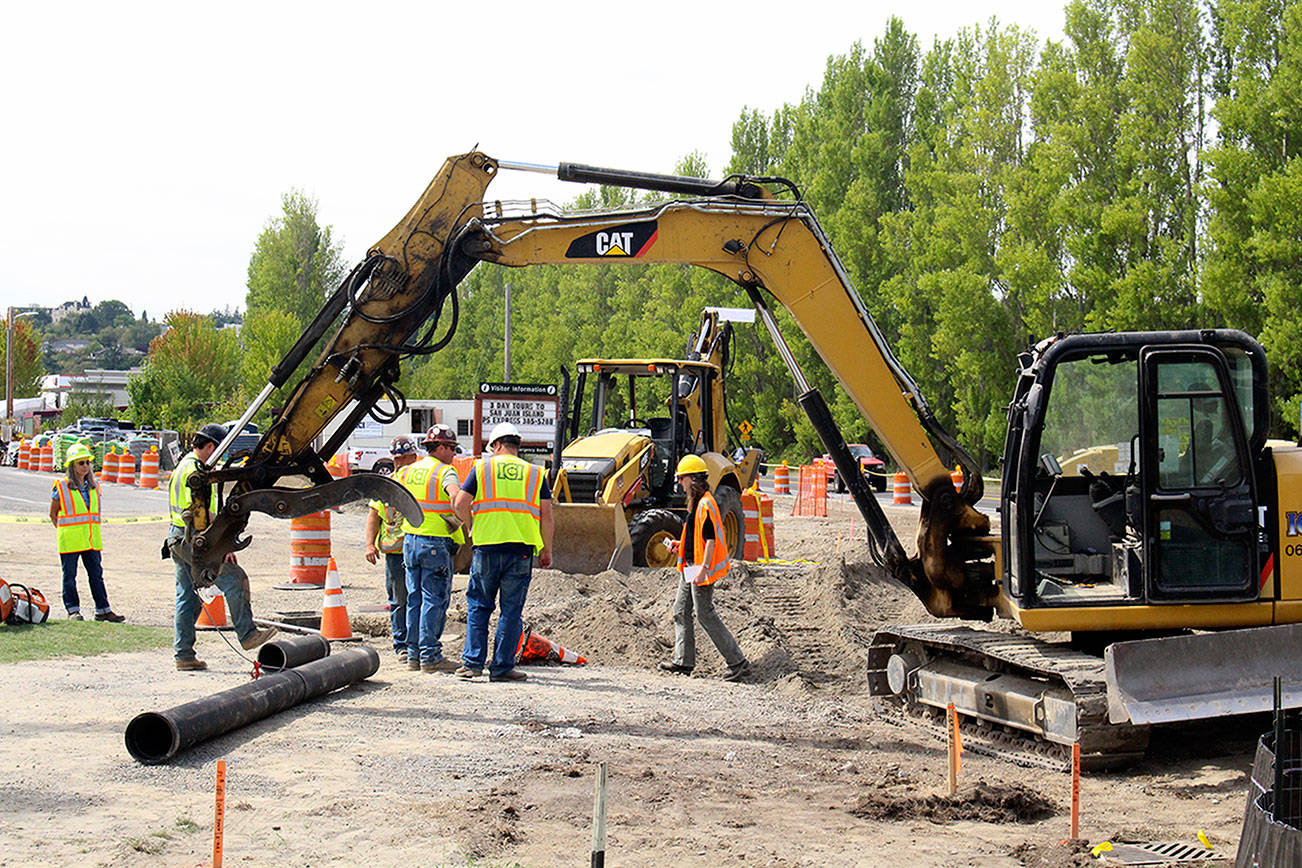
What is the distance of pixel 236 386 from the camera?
225ft

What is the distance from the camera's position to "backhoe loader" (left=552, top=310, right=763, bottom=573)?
16.1 meters

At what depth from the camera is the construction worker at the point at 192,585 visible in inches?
403

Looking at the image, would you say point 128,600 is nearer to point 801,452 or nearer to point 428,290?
point 428,290

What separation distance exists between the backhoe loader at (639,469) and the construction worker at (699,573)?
4292 mm

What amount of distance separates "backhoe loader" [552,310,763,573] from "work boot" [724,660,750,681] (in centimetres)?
423

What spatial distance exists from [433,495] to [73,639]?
153 inches

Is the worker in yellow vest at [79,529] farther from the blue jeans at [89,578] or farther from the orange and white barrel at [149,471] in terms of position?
the orange and white barrel at [149,471]

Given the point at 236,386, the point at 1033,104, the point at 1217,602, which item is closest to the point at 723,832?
the point at 1217,602

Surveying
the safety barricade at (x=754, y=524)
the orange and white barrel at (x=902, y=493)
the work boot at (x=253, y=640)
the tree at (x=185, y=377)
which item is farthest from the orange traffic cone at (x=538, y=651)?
the tree at (x=185, y=377)

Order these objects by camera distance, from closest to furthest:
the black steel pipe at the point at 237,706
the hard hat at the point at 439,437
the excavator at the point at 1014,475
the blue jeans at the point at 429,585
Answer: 1. the black steel pipe at the point at 237,706
2. the excavator at the point at 1014,475
3. the blue jeans at the point at 429,585
4. the hard hat at the point at 439,437

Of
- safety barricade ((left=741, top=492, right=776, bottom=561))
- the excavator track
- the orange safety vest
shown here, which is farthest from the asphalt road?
the excavator track

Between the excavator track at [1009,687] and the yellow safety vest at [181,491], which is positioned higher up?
the yellow safety vest at [181,491]

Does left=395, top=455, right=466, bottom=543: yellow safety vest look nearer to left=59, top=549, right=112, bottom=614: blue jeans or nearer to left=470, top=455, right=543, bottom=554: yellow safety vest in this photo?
left=470, top=455, right=543, bottom=554: yellow safety vest

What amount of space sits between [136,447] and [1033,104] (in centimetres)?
3228
